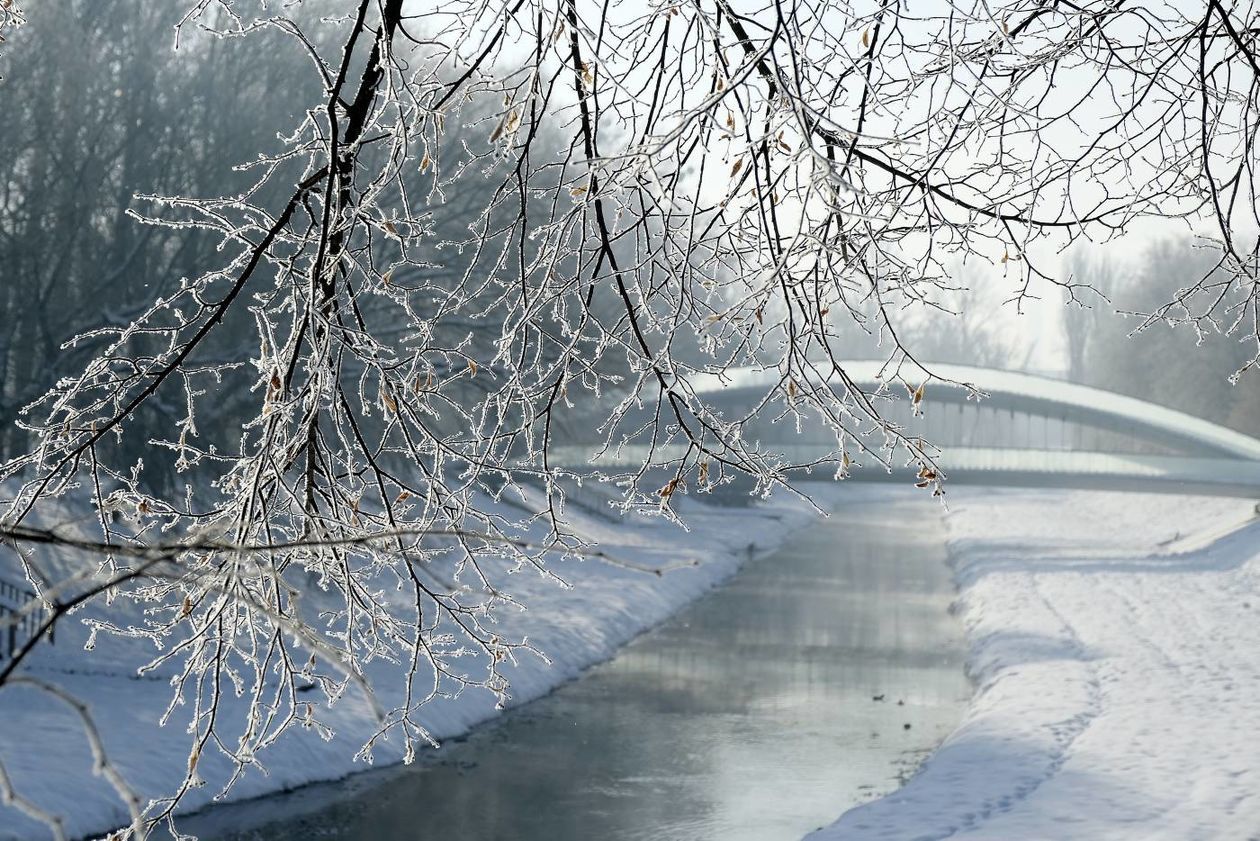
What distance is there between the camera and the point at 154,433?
15820 mm

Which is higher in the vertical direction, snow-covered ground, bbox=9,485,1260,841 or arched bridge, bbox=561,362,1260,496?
arched bridge, bbox=561,362,1260,496

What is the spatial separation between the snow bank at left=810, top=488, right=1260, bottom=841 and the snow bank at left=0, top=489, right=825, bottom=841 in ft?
10.5

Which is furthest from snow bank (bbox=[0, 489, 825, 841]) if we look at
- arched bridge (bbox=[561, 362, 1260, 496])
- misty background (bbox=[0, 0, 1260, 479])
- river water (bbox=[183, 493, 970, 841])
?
arched bridge (bbox=[561, 362, 1260, 496])

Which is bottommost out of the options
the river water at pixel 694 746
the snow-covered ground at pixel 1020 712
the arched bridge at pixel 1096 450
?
the river water at pixel 694 746

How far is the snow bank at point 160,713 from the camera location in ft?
35.8

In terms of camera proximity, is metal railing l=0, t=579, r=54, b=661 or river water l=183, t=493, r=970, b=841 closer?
river water l=183, t=493, r=970, b=841

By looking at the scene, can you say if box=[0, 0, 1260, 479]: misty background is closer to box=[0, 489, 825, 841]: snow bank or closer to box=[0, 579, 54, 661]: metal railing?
box=[0, 579, 54, 661]: metal railing

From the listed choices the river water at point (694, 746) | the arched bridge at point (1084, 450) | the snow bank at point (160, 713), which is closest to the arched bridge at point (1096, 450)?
the arched bridge at point (1084, 450)

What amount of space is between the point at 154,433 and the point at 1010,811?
9.88m

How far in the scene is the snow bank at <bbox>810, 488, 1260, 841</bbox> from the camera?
10.4 m

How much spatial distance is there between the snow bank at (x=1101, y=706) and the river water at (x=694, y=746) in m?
0.67

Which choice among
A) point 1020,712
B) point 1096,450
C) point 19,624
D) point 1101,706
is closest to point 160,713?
point 19,624

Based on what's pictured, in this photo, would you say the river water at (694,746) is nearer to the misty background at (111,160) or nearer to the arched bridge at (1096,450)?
the misty background at (111,160)

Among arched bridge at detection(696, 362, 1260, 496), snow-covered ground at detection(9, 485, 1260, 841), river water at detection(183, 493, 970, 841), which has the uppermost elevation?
arched bridge at detection(696, 362, 1260, 496)
